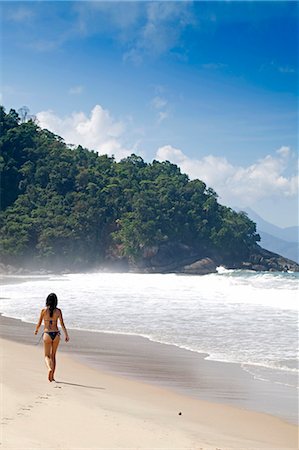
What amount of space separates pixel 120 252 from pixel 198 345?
2328 inches

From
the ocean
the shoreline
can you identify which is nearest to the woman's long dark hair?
the shoreline

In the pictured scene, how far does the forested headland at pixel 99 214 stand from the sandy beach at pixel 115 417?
2301 inches

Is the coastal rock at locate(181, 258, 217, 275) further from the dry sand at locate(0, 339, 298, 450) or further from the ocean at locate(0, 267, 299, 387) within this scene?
the dry sand at locate(0, 339, 298, 450)

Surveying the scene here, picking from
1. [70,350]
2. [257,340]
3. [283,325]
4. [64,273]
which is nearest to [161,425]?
[70,350]

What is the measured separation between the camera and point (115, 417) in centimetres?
648

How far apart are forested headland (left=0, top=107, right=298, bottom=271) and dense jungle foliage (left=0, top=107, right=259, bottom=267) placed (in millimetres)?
128

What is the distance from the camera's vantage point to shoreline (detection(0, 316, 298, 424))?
8.33 meters

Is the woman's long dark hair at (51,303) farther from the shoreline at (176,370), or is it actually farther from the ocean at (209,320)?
the ocean at (209,320)

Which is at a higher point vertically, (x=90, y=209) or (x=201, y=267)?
(x=90, y=209)

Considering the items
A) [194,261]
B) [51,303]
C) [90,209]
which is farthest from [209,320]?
[194,261]

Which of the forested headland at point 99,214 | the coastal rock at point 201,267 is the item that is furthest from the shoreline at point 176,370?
the coastal rock at point 201,267

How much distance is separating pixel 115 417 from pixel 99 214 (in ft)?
222

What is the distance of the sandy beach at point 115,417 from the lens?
18.4 feet

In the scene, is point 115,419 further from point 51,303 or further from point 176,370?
point 176,370
